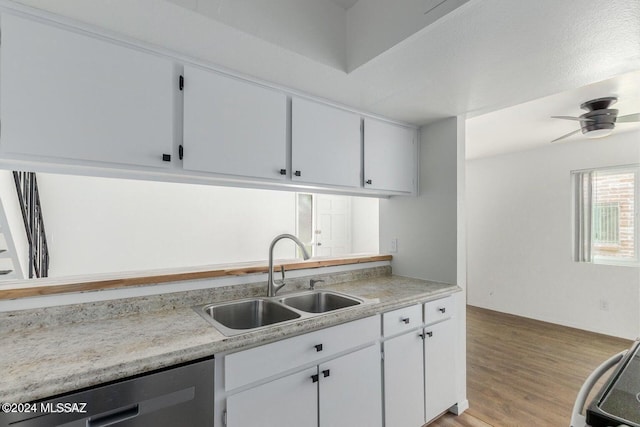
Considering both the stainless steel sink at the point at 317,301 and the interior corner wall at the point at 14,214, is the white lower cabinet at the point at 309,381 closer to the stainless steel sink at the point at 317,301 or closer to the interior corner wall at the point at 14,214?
the stainless steel sink at the point at 317,301

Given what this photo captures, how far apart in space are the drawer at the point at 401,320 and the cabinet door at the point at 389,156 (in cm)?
89

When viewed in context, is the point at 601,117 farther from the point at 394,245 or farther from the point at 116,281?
the point at 116,281

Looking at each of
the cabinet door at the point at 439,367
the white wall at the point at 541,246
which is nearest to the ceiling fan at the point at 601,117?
the white wall at the point at 541,246

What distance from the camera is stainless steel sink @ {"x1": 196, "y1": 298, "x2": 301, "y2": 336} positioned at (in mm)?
1556

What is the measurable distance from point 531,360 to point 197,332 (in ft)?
10.6

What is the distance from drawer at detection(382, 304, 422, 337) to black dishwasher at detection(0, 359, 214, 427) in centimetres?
97

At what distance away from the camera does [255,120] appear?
5.27ft

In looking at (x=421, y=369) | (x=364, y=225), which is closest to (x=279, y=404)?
(x=421, y=369)

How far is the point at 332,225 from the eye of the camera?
5715mm

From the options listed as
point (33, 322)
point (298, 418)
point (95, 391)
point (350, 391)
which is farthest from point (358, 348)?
point (33, 322)

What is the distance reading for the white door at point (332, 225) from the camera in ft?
18.0

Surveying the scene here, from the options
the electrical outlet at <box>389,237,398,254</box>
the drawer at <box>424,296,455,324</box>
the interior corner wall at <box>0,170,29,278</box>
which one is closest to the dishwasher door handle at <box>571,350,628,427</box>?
the drawer at <box>424,296,455,324</box>

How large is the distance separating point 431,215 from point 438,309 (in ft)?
2.36

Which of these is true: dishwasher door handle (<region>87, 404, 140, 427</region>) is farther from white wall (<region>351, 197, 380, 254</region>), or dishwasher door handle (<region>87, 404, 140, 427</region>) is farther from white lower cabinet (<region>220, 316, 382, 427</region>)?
white wall (<region>351, 197, 380, 254</region>)
